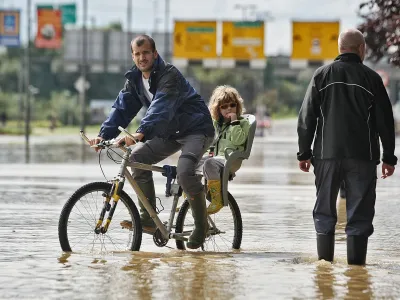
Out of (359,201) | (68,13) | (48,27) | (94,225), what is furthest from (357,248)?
(68,13)

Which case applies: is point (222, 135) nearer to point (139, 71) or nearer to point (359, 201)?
point (139, 71)

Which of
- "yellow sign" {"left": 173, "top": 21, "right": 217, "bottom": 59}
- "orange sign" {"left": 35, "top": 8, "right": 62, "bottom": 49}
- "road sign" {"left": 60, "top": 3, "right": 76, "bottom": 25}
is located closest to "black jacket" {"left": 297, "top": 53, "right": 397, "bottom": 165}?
"yellow sign" {"left": 173, "top": 21, "right": 217, "bottom": 59}

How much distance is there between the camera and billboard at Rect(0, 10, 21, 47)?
73250 mm

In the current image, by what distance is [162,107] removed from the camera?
10617 mm

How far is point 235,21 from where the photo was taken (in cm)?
7906

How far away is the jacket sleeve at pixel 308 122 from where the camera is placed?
1009 centimetres

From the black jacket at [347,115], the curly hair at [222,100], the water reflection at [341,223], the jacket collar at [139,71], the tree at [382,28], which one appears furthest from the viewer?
the tree at [382,28]

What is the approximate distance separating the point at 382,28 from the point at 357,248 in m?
18.8

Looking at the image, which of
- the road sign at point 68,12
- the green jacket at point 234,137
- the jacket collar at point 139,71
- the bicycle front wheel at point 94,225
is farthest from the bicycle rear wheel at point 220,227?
the road sign at point 68,12

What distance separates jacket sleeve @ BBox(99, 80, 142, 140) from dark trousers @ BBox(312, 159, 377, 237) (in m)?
1.67

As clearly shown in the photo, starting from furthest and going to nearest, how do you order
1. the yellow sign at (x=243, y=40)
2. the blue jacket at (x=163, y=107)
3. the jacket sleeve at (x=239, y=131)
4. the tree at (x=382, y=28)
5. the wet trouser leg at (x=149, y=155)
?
the yellow sign at (x=243, y=40) → the tree at (x=382, y=28) → the jacket sleeve at (x=239, y=131) → the wet trouser leg at (x=149, y=155) → the blue jacket at (x=163, y=107)

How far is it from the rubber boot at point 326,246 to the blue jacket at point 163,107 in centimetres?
136

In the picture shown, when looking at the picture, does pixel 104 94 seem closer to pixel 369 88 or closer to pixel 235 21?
pixel 235 21

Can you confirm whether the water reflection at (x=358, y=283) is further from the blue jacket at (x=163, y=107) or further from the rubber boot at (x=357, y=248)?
the blue jacket at (x=163, y=107)
